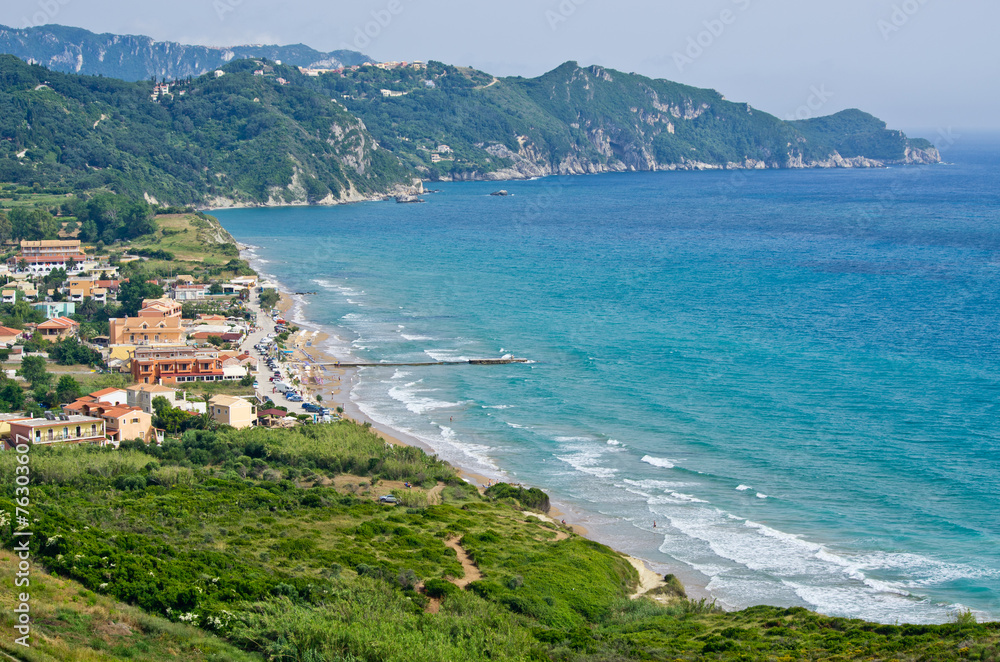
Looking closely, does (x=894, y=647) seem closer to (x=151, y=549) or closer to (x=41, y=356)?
(x=151, y=549)

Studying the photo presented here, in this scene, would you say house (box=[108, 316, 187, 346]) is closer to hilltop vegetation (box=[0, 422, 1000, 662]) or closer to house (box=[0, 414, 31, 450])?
house (box=[0, 414, 31, 450])

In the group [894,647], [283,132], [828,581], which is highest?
[283,132]

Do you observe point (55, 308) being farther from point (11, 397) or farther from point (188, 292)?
point (11, 397)

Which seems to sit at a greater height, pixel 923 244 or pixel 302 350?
pixel 923 244

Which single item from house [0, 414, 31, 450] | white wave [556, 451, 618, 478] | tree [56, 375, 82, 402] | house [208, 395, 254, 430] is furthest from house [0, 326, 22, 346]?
white wave [556, 451, 618, 478]

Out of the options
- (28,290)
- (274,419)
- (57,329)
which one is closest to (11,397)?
(274,419)

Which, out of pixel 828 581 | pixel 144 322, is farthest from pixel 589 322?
pixel 828 581
